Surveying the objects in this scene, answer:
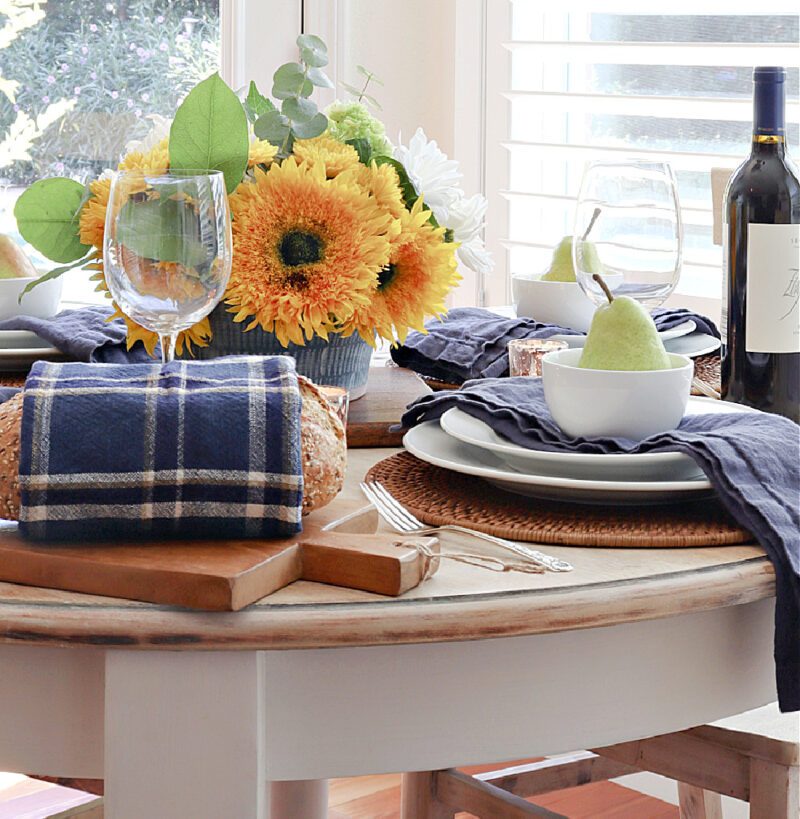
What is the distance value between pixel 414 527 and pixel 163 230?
0.83 feet

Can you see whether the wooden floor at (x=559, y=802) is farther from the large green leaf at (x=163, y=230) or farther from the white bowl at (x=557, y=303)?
the large green leaf at (x=163, y=230)

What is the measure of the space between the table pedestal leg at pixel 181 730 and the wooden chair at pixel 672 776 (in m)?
0.68

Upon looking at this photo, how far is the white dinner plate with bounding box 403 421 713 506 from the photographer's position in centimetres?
72

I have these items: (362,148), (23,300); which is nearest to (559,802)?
(23,300)

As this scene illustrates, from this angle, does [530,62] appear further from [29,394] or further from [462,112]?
[29,394]

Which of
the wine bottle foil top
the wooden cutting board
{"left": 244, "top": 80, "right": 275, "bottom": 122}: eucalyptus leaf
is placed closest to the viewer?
the wooden cutting board

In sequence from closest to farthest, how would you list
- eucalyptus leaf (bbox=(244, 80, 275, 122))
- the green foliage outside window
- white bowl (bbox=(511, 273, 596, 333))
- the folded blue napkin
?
1. eucalyptus leaf (bbox=(244, 80, 275, 122))
2. the folded blue napkin
3. white bowl (bbox=(511, 273, 596, 333))
4. the green foliage outside window

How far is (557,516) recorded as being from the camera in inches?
29.2

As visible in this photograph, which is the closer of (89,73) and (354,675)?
(354,675)

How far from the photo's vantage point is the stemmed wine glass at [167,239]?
752mm

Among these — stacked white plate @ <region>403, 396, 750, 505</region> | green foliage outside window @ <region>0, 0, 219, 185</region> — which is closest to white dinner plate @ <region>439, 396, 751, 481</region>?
stacked white plate @ <region>403, 396, 750, 505</region>

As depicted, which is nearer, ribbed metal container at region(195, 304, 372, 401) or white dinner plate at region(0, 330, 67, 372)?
ribbed metal container at region(195, 304, 372, 401)

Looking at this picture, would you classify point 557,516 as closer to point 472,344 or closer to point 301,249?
point 301,249

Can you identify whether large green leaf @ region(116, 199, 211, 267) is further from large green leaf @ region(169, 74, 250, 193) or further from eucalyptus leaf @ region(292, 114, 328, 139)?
eucalyptus leaf @ region(292, 114, 328, 139)
